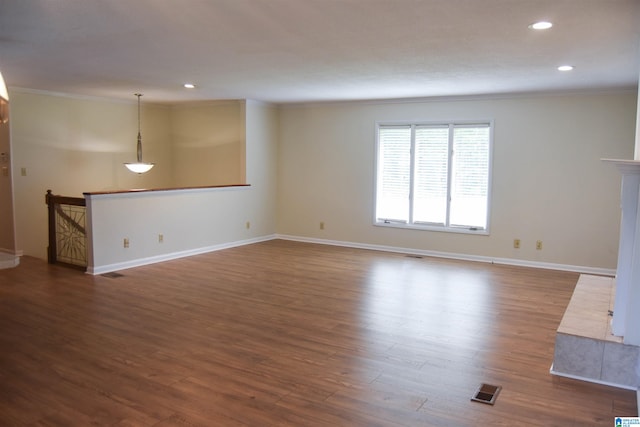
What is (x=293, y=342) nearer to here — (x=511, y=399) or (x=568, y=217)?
(x=511, y=399)

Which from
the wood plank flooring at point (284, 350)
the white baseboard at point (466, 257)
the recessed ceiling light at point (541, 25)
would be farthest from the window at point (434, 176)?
the recessed ceiling light at point (541, 25)

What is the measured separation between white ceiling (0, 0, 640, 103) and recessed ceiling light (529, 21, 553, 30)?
0.05 metres

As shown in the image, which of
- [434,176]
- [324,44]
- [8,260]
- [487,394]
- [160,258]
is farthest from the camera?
[434,176]

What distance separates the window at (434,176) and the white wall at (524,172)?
A: 0.15 m

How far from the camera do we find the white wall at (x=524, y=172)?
6.24 meters

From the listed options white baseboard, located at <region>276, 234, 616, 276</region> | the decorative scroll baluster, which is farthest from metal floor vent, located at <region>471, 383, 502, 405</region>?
the decorative scroll baluster

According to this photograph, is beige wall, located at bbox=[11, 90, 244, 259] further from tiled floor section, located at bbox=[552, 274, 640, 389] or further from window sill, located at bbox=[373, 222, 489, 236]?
tiled floor section, located at bbox=[552, 274, 640, 389]

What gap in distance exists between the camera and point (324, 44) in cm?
393

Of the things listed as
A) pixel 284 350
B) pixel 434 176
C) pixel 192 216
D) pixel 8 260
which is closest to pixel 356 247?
pixel 434 176

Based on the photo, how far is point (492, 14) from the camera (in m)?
3.09

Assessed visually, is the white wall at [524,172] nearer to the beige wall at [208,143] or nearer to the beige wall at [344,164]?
the beige wall at [344,164]

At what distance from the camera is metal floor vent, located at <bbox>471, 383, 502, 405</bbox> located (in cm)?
290

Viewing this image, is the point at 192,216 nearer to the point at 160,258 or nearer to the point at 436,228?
the point at 160,258

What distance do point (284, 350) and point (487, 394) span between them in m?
1.46
